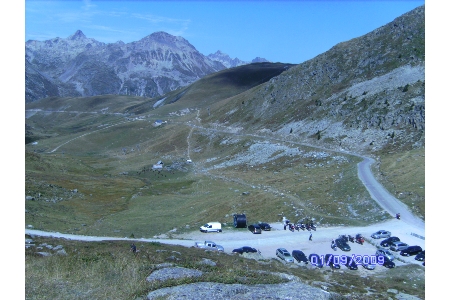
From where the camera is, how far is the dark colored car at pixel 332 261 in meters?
26.4

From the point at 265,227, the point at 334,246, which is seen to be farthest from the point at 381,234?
the point at 265,227

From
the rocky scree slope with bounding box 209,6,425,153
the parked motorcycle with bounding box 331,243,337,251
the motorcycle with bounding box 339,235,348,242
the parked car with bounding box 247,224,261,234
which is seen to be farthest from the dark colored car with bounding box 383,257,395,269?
the rocky scree slope with bounding box 209,6,425,153

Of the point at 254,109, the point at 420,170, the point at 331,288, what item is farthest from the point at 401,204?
the point at 254,109

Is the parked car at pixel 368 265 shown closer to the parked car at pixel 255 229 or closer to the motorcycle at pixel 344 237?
the motorcycle at pixel 344 237

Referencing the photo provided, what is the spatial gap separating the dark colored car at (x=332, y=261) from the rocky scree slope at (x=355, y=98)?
48.9 metres

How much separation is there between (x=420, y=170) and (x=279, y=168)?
32801 millimetres

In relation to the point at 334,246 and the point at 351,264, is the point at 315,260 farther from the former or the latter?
the point at 334,246

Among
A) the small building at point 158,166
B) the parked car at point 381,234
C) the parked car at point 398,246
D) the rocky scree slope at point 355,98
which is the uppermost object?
the rocky scree slope at point 355,98

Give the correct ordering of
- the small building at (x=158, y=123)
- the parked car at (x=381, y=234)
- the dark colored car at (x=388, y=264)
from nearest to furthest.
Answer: the dark colored car at (x=388, y=264) < the parked car at (x=381, y=234) < the small building at (x=158, y=123)

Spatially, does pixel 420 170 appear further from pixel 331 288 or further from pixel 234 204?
pixel 331 288

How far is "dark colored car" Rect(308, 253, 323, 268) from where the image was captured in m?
27.1

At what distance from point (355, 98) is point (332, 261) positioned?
258 feet

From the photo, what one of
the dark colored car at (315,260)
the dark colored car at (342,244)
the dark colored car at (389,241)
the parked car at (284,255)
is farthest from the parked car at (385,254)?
the parked car at (284,255)

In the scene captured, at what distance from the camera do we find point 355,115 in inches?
3575
